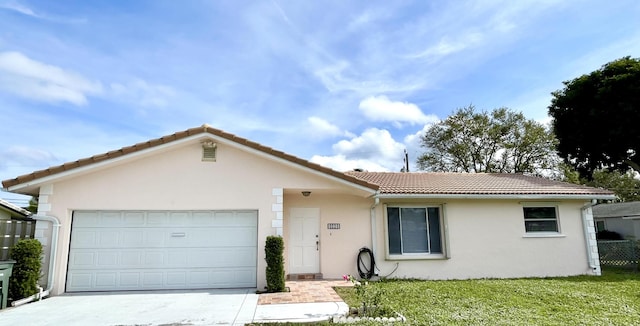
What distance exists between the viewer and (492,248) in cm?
1247

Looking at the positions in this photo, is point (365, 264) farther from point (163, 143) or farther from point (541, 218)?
point (163, 143)

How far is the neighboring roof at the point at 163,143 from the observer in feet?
30.8

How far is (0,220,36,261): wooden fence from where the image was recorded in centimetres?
878

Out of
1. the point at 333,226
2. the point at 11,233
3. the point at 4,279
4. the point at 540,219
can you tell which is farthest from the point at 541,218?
the point at 11,233

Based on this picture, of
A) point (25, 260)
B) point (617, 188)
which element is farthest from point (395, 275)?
point (617, 188)

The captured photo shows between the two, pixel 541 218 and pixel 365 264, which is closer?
pixel 365 264

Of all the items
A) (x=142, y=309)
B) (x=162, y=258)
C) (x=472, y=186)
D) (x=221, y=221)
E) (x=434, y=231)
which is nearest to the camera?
(x=142, y=309)

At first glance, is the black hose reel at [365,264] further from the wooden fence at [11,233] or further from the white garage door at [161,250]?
the wooden fence at [11,233]

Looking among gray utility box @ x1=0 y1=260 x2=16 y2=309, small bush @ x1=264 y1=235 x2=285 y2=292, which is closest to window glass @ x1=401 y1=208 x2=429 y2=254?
small bush @ x1=264 y1=235 x2=285 y2=292

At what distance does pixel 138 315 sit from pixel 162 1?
7.22 metres

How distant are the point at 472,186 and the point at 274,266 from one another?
7.88 meters

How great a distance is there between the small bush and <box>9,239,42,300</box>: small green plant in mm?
5341

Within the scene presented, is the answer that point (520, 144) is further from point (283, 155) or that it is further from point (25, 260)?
point (25, 260)

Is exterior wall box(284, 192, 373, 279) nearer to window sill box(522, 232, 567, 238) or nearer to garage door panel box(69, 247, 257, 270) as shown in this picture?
garage door panel box(69, 247, 257, 270)
